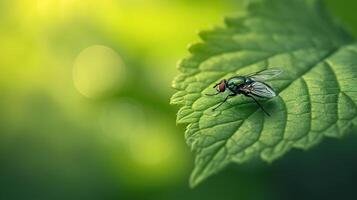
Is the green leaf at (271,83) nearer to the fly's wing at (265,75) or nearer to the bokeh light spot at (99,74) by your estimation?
the fly's wing at (265,75)

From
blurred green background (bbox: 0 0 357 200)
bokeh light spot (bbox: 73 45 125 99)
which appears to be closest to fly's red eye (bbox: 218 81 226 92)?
blurred green background (bbox: 0 0 357 200)

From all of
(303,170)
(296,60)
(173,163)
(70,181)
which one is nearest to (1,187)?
(70,181)

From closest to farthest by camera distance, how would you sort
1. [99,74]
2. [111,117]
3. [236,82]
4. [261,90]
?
[261,90], [236,82], [111,117], [99,74]

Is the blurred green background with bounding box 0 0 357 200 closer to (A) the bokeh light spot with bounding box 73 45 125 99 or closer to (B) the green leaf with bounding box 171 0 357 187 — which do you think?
(A) the bokeh light spot with bounding box 73 45 125 99

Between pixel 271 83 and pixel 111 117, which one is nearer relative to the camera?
pixel 271 83

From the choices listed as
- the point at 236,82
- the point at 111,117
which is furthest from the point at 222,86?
the point at 111,117

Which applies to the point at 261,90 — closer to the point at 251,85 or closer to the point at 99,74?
the point at 251,85

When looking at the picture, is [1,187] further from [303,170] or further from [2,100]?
[303,170]
